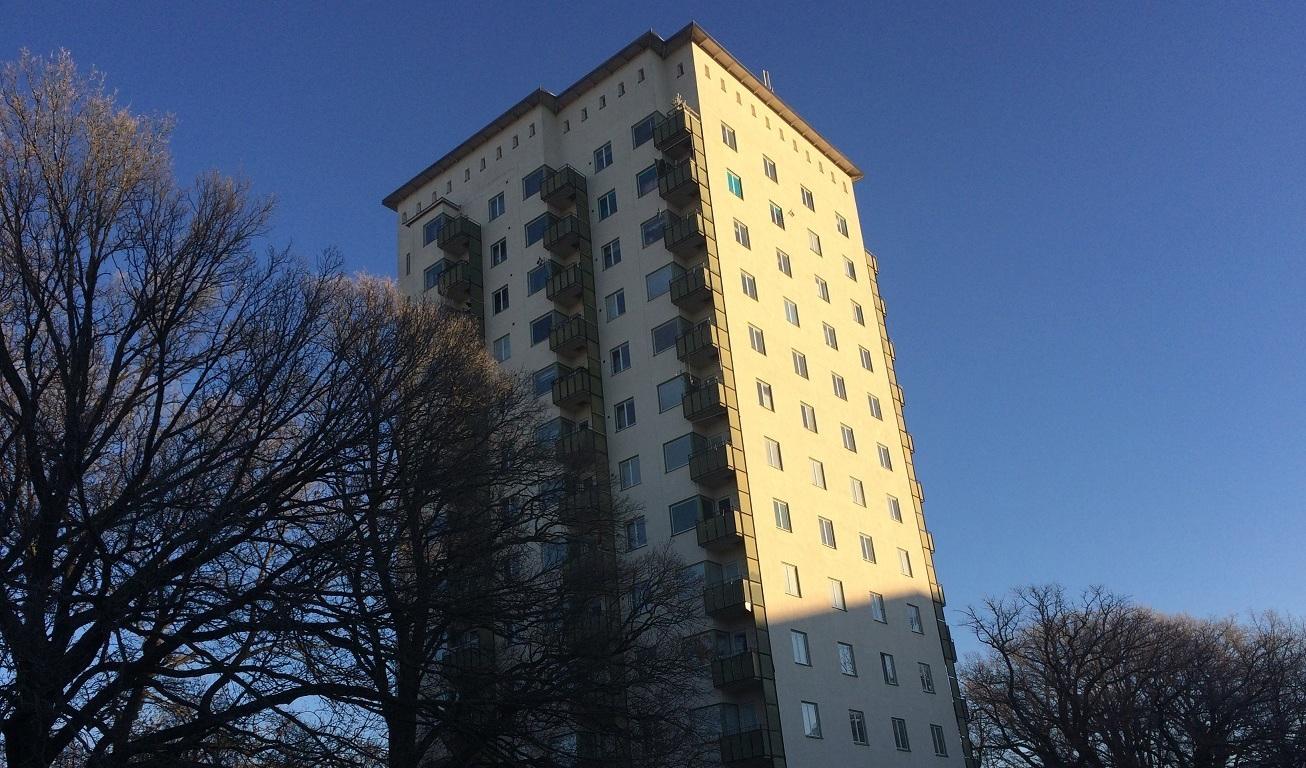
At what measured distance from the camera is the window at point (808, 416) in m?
48.8

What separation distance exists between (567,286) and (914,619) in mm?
20440

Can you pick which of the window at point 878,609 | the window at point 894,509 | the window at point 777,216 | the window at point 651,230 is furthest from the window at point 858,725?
the window at point 777,216

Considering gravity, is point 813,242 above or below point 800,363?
above

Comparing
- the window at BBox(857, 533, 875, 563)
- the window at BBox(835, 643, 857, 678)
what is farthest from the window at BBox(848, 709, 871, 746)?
the window at BBox(857, 533, 875, 563)

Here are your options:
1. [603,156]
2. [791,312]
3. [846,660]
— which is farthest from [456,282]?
[846,660]

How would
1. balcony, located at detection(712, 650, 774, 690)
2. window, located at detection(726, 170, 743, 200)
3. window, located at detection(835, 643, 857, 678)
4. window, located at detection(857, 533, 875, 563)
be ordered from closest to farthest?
balcony, located at detection(712, 650, 774, 690)
window, located at detection(835, 643, 857, 678)
window, located at detection(857, 533, 875, 563)
window, located at detection(726, 170, 743, 200)

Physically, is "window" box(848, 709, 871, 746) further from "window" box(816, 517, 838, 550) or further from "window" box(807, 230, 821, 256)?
"window" box(807, 230, 821, 256)

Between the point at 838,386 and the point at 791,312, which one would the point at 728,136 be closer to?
the point at 791,312

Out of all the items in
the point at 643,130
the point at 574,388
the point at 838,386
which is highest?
the point at 643,130

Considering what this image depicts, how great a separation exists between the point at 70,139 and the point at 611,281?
1189 inches

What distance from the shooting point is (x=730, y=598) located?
133 feet

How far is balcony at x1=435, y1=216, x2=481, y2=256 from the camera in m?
55.8

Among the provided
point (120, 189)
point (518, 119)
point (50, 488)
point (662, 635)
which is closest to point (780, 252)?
point (518, 119)

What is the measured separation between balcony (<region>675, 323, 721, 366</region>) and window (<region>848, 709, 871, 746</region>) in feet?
47.0
